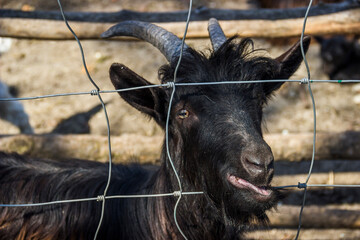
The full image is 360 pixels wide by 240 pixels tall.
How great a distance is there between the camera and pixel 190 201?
3414 mm

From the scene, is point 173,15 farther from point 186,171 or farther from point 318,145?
point 186,171

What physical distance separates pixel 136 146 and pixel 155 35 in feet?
6.30

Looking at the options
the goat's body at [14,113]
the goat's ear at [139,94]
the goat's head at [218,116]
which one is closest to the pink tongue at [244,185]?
the goat's head at [218,116]

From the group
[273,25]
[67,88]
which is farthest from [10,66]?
[273,25]

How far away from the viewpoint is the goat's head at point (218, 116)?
289cm

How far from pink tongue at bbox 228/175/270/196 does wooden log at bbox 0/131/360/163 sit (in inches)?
86.9

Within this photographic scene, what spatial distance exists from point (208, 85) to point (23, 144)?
8.79 ft

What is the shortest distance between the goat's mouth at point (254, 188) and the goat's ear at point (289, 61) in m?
1.00

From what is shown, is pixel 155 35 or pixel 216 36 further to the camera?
pixel 216 36

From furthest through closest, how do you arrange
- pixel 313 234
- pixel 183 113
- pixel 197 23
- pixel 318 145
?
pixel 313 234 < pixel 318 145 < pixel 197 23 < pixel 183 113

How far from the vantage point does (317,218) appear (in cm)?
506

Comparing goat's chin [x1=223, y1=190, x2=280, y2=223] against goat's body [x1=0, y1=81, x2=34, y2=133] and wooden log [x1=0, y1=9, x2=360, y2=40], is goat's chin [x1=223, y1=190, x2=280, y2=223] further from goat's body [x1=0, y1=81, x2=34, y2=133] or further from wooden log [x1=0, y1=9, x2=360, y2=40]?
goat's body [x1=0, y1=81, x2=34, y2=133]

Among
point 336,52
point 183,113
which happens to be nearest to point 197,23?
point 183,113

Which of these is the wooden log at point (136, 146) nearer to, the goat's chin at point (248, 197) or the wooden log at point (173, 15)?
the wooden log at point (173, 15)
